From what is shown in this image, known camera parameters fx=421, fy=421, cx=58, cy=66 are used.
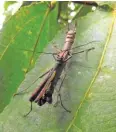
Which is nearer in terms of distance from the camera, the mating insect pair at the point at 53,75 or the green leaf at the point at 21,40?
the mating insect pair at the point at 53,75

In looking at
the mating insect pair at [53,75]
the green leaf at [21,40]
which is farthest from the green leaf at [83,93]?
the green leaf at [21,40]

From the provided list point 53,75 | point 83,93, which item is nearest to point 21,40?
point 53,75

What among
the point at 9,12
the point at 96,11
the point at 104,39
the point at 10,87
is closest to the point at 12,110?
the point at 10,87

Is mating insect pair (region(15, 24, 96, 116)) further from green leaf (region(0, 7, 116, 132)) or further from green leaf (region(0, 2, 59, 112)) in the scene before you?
green leaf (region(0, 2, 59, 112))

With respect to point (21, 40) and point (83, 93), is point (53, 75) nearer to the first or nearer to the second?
point (83, 93)

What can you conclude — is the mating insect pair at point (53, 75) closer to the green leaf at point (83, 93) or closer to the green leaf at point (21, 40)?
the green leaf at point (83, 93)

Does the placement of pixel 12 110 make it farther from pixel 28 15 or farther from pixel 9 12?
pixel 9 12

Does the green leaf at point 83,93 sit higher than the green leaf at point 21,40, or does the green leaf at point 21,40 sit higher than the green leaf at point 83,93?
the green leaf at point 83,93
